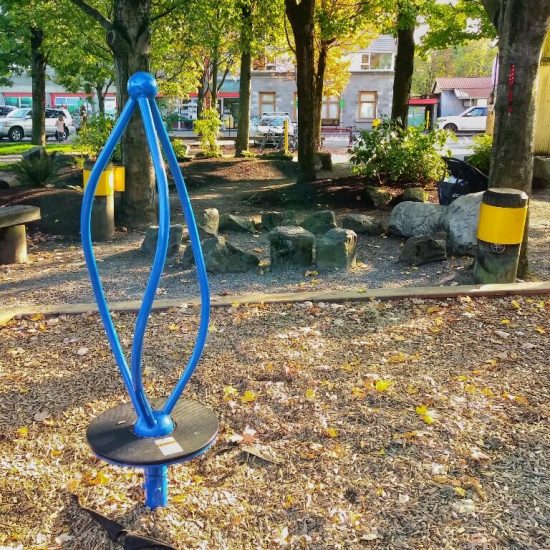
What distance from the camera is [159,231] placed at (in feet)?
6.93

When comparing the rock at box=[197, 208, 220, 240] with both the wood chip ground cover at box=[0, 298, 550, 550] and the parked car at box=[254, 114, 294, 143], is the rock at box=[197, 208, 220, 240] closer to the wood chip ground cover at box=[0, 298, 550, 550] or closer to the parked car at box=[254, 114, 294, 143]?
the wood chip ground cover at box=[0, 298, 550, 550]

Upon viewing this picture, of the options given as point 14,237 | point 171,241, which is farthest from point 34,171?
point 171,241

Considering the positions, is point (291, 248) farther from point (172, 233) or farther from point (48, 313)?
point (48, 313)

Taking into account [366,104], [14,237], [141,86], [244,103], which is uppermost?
[366,104]

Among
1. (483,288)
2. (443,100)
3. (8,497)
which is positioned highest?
(443,100)

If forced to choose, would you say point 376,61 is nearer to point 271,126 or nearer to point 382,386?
point 271,126

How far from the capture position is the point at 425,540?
236 cm

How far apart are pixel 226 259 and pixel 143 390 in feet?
12.4

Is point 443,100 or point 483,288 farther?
point 443,100

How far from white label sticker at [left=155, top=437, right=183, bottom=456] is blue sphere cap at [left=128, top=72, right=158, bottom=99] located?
1203 millimetres

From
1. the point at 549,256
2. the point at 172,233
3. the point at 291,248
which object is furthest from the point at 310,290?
the point at 549,256

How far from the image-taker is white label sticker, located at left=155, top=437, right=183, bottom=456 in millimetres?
2298

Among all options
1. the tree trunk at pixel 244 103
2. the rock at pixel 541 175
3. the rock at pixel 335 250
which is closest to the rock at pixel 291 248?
the rock at pixel 335 250

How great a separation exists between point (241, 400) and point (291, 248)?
9.68ft
